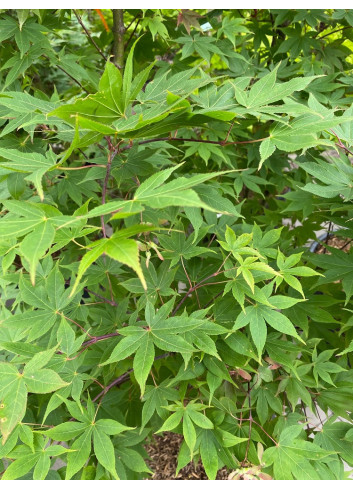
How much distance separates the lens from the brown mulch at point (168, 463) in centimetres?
163

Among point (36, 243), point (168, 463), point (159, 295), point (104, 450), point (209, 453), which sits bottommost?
point (168, 463)

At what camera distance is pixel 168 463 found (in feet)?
5.62

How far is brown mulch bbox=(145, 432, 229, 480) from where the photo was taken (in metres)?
1.63

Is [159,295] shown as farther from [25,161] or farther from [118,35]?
[118,35]

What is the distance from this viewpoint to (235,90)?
775mm

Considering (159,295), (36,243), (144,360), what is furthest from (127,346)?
(36,243)

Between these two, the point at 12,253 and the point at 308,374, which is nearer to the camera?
the point at 12,253

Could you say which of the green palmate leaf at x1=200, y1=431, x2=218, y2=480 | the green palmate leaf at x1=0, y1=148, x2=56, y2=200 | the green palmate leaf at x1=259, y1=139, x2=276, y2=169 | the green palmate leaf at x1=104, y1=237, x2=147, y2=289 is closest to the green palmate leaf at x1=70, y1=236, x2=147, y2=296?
the green palmate leaf at x1=104, y1=237, x2=147, y2=289

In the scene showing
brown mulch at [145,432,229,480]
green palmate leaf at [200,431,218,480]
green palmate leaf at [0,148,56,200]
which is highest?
green palmate leaf at [0,148,56,200]

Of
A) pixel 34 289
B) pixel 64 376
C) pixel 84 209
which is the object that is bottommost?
pixel 64 376

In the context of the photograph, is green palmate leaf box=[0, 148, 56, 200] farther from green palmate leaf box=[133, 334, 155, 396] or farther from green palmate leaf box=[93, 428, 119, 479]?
green palmate leaf box=[93, 428, 119, 479]
